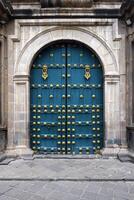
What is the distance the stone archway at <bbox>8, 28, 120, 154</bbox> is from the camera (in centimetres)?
552

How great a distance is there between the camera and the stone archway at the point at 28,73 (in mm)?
5516

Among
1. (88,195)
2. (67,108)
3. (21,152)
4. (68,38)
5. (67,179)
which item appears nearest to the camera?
(88,195)

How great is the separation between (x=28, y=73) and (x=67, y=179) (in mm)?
2592

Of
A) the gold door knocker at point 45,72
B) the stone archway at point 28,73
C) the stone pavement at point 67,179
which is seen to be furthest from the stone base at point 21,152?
the gold door knocker at point 45,72

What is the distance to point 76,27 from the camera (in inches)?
221

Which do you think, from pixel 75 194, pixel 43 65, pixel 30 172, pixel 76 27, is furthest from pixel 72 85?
pixel 75 194

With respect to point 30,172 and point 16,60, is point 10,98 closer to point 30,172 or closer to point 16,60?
point 16,60

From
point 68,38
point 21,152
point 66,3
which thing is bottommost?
point 21,152

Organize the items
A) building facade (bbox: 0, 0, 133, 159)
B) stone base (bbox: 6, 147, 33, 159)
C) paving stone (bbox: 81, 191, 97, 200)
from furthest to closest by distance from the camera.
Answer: building facade (bbox: 0, 0, 133, 159), stone base (bbox: 6, 147, 33, 159), paving stone (bbox: 81, 191, 97, 200)

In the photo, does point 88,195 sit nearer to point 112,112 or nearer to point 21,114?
point 112,112

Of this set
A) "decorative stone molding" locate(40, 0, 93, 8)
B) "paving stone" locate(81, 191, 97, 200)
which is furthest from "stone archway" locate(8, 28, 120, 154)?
"paving stone" locate(81, 191, 97, 200)

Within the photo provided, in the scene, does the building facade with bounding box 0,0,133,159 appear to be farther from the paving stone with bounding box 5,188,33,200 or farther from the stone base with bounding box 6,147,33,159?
the paving stone with bounding box 5,188,33,200

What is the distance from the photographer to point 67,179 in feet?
13.3

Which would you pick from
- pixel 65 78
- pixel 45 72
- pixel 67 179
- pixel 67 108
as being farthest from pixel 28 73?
pixel 67 179
